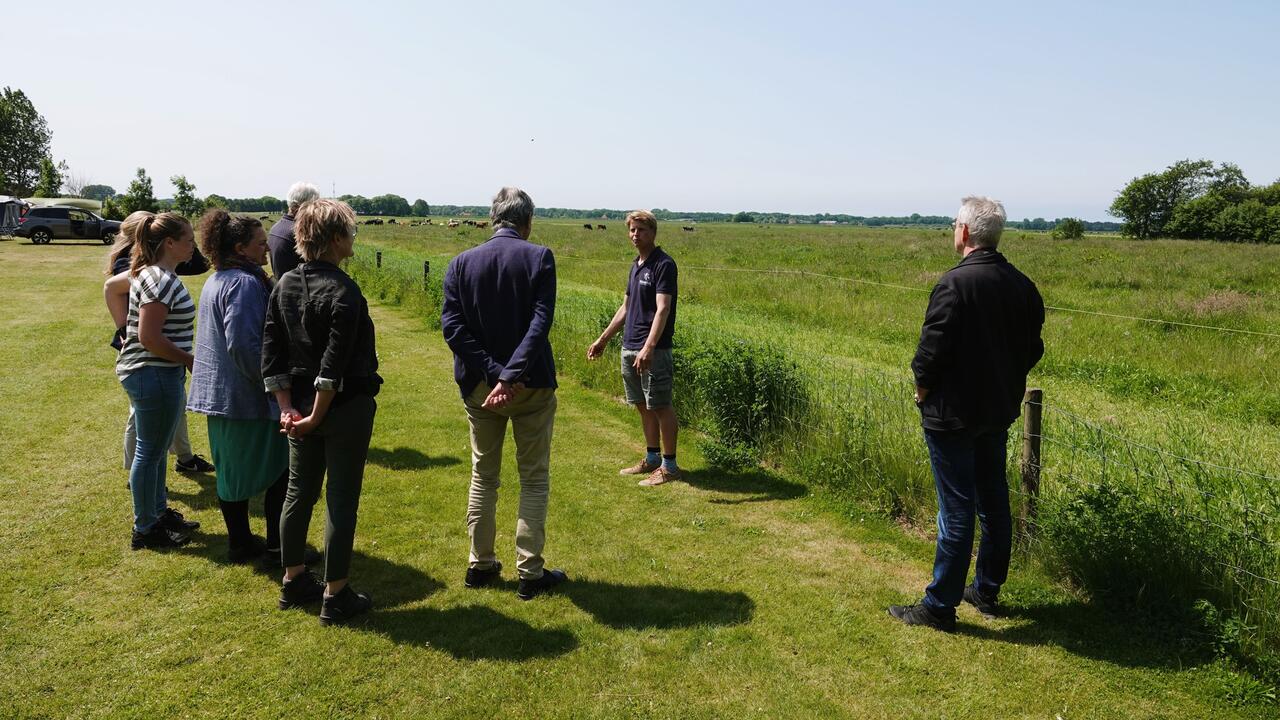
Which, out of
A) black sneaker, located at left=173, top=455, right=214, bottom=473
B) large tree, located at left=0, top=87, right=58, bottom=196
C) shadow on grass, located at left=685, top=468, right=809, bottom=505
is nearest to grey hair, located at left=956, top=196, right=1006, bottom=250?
shadow on grass, located at left=685, top=468, right=809, bottom=505

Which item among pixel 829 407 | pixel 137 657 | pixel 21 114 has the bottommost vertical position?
pixel 137 657

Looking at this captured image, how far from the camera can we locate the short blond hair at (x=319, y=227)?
3535 mm

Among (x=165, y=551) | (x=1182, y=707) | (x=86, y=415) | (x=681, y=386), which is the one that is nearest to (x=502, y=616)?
(x=165, y=551)

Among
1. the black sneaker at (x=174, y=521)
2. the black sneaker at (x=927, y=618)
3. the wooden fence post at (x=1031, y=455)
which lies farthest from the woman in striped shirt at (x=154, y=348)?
the wooden fence post at (x=1031, y=455)

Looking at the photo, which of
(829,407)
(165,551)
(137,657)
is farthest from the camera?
(829,407)

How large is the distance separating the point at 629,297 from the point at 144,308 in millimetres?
3227

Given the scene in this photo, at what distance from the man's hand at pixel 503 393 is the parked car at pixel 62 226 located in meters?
36.7

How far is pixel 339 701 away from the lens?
3.26 metres

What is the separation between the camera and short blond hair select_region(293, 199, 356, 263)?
11.6 feet

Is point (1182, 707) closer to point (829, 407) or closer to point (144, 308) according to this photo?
point (829, 407)

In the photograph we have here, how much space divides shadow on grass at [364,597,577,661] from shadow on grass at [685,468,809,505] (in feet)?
7.19

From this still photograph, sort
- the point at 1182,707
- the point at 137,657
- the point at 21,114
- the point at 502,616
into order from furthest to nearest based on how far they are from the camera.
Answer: the point at 21,114 → the point at 502,616 → the point at 137,657 → the point at 1182,707

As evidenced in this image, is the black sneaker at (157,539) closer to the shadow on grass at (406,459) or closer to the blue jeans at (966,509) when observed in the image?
the shadow on grass at (406,459)

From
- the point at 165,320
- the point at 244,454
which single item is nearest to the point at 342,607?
the point at 244,454
